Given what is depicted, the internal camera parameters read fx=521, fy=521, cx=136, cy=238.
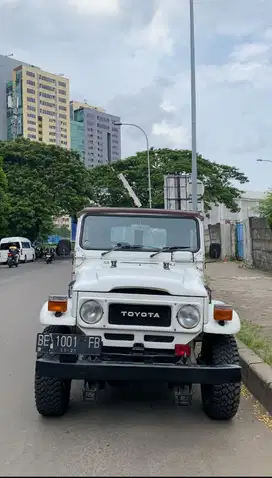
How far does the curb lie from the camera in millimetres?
5059

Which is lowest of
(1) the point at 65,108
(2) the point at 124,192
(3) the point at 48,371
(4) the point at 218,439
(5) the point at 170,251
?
(4) the point at 218,439

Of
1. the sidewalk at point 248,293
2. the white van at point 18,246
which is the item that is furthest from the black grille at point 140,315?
the white van at point 18,246

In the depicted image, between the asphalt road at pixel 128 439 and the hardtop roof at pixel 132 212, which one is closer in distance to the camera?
the asphalt road at pixel 128 439

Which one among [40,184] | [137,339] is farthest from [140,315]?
[40,184]

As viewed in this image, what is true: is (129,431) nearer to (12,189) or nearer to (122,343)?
(122,343)

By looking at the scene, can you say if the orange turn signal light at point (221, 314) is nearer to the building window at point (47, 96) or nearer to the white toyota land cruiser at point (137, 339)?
the white toyota land cruiser at point (137, 339)

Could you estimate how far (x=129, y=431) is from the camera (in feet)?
14.4

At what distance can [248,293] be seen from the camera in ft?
41.8

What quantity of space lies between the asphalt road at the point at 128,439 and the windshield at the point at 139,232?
5.21ft

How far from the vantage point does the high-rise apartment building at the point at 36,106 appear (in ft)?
271

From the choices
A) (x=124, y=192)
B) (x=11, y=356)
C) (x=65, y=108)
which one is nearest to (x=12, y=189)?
(x=124, y=192)

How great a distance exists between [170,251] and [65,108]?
8687cm

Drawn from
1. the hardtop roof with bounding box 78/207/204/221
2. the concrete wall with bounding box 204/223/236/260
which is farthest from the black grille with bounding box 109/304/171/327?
the concrete wall with bounding box 204/223/236/260

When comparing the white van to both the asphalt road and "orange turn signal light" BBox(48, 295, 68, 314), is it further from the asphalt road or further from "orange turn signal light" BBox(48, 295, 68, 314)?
"orange turn signal light" BBox(48, 295, 68, 314)
